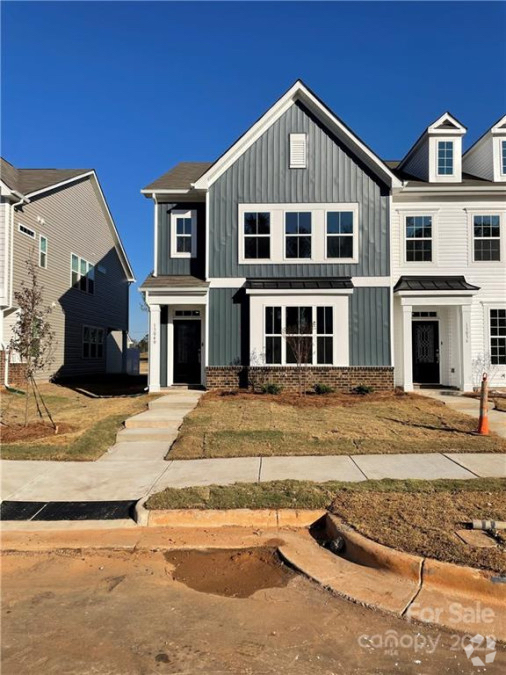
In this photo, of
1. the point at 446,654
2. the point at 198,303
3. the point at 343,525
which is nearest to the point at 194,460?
the point at 343,525

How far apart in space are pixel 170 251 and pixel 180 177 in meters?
3.07

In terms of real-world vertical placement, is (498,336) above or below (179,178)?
below

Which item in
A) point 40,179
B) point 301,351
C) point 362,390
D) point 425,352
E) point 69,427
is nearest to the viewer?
point 69,427

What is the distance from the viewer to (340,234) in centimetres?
1505

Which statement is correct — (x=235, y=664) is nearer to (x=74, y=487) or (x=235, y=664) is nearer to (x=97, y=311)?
(x=74, y=487)

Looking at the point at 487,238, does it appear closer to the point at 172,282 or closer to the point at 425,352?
the point at 425,352

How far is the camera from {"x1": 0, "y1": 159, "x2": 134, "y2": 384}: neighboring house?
17078 millimetres

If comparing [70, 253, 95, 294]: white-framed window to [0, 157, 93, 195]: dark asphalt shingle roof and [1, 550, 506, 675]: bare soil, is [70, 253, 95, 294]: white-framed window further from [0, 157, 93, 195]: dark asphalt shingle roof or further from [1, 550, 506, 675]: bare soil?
[1, 550, 506, 675]: bare soil

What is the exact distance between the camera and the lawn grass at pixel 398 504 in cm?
418

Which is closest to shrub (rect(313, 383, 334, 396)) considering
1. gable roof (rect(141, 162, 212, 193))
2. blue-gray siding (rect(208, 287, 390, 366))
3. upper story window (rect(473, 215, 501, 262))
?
blue-gray siding (rect(208, 287, 390, 366))

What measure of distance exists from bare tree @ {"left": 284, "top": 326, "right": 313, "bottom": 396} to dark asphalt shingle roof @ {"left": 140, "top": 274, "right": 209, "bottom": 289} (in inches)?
119

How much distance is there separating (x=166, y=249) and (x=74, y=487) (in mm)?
10432

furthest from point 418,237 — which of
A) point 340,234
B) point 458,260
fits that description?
point 340,234

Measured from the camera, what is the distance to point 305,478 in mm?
6582
